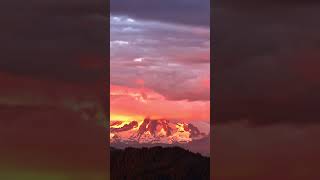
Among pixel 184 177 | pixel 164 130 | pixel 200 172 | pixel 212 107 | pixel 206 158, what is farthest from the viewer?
pixel 184 177

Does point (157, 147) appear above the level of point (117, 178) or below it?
above

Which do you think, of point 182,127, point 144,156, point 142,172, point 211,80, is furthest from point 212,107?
point 142,172

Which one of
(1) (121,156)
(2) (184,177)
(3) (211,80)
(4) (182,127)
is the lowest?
(2) (184,177)

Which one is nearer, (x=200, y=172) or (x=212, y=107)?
(x=212, y=107)

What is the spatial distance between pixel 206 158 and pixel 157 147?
152 centimetres

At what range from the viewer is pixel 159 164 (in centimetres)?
1633

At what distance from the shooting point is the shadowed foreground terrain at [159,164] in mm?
15195

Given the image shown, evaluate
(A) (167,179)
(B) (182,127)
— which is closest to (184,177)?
(A) (167,179)

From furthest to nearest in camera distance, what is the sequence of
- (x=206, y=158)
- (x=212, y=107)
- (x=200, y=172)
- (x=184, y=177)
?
(x=184, y=177)
(x=200, y=172)
(x=206, y=158)
(x=212, y=107)

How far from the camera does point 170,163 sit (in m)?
16.4

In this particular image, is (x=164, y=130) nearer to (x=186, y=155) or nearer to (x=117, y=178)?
(x=186, y=155)

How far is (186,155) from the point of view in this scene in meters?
15.9

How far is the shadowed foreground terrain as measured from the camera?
15195mm

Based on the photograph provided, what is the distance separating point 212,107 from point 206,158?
12.1ft
